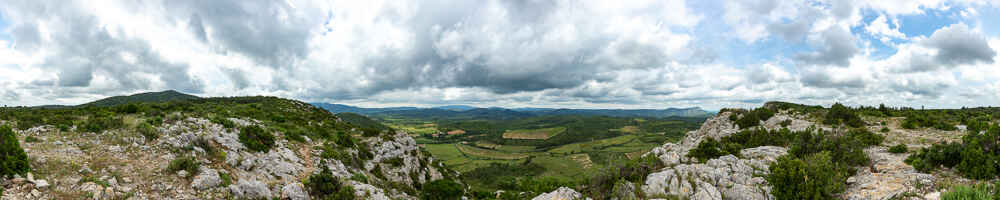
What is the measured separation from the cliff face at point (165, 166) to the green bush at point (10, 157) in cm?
46

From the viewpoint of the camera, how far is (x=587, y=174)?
65.9 ft

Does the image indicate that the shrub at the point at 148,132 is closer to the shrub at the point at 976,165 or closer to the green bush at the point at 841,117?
the shrub at the point at 976,165

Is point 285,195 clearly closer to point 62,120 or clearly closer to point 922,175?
point 62,120

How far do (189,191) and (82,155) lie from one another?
5.97 metres

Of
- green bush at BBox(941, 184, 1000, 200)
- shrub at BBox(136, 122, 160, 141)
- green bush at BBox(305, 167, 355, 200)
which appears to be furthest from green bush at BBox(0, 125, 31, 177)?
green bush at BBox(941, 184, 1000, 200)

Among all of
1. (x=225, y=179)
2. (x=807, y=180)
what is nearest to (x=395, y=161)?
(x=225, y=179)

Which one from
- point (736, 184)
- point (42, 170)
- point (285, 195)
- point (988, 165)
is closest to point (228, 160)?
point (285, 195)

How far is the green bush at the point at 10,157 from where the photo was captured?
10.8m

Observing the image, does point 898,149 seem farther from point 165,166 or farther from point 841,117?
point 165,166

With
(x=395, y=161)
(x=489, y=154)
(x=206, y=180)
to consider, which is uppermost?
(x=206, y=180)

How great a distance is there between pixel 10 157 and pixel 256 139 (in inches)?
513

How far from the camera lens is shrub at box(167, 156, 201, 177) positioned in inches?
587

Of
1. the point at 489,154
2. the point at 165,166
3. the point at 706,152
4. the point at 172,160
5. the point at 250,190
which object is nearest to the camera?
the point at 165,166

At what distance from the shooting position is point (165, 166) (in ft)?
50.1
